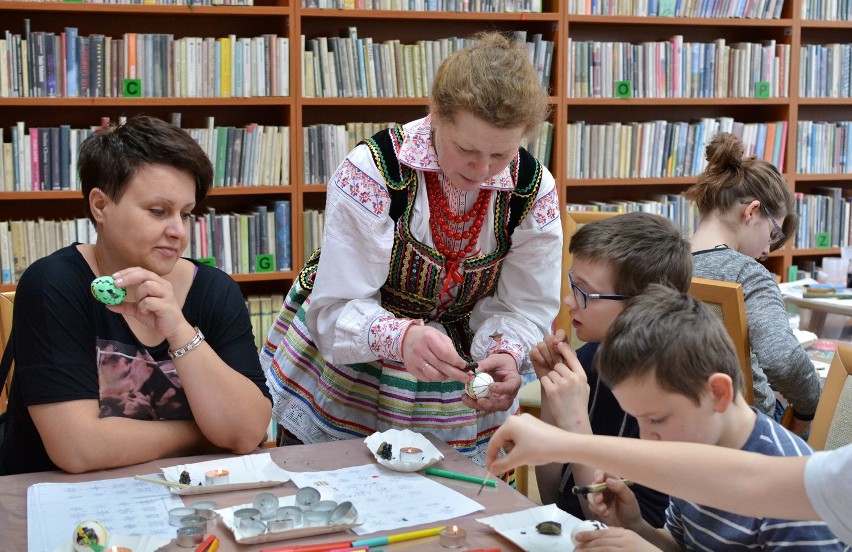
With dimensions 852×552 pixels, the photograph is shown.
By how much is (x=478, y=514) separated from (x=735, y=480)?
515mm

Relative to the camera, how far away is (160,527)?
143 centimetres

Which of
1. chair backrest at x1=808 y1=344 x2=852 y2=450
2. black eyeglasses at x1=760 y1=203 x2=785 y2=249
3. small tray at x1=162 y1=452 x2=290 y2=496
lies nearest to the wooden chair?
black eyeglasses at x1=760 y1=203 x2=785 y2=249

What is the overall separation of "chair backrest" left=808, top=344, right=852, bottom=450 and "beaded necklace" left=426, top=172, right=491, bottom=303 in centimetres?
76

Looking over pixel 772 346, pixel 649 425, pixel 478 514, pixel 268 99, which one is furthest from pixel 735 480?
pixel 268 99

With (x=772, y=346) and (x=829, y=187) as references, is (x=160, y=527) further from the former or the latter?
(x=829, y=187)

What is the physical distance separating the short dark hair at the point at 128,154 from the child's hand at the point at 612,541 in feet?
3.48

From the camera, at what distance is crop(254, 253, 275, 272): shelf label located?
4.31 m

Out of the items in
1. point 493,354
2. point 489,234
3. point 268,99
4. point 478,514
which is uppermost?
point 268,99

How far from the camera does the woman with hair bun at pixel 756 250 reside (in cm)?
253

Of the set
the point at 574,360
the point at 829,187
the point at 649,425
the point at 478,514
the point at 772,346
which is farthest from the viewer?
the point at 829,187

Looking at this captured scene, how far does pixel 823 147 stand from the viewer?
5.21 metres

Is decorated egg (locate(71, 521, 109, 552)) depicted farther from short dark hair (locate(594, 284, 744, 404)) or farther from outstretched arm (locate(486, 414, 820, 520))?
short dark hair (locate(594, 284, 744, 404))

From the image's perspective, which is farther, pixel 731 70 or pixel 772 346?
pixel 731 70

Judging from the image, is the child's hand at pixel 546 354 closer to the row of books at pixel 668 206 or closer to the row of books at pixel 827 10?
the row of books at pixel 668 206
